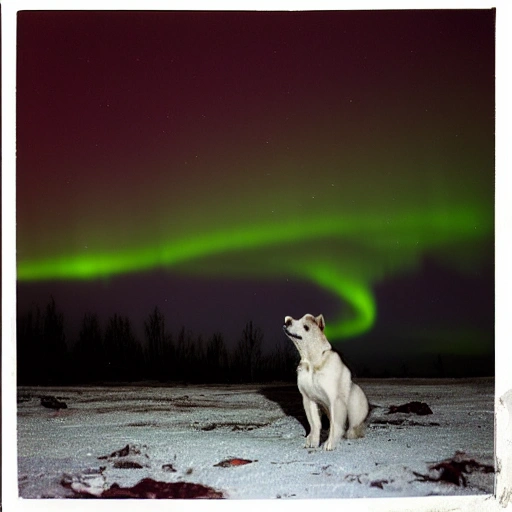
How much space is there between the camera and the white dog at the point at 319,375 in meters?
5.21

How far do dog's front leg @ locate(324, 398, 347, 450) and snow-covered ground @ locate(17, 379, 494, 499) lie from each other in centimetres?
6

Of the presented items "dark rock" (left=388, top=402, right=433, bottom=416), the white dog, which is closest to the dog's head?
the white dog

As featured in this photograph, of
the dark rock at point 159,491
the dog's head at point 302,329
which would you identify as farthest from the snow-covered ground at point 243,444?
the dog's head at point 302,329

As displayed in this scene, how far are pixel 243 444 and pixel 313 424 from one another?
1.42 ft

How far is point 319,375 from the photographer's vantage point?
521 cm

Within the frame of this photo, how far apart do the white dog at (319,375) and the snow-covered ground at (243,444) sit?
16 cm

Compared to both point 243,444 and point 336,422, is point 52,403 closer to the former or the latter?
point 243,444

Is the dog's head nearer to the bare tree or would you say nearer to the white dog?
the white dog

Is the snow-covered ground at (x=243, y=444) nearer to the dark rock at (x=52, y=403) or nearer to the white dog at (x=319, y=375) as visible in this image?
the dark rock at (x=52, y=403)

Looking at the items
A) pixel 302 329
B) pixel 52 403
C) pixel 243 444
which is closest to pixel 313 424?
pixel 243 444

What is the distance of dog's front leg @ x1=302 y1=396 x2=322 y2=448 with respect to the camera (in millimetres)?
5230

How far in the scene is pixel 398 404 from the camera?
622 cm
